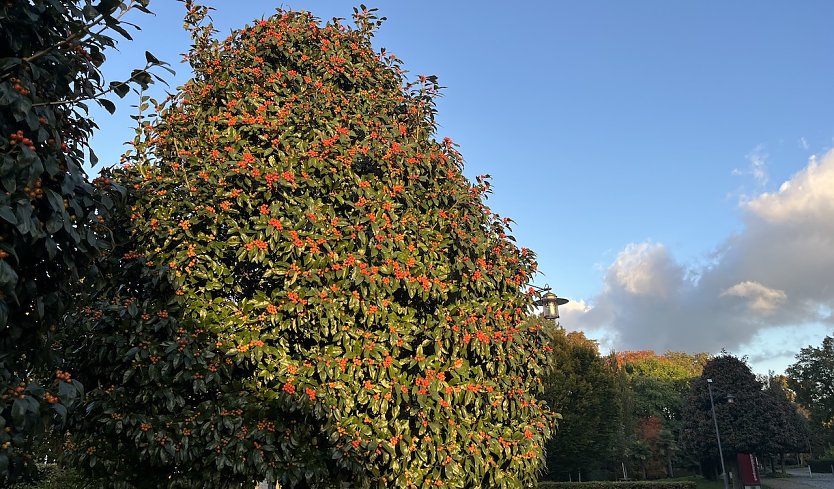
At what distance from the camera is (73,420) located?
6.91 m

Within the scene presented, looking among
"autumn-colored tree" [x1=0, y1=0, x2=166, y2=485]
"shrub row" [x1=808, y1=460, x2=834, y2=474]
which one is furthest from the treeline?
"autumn-colored tree" [x1=0, y1=0, x2=166, y2=485]

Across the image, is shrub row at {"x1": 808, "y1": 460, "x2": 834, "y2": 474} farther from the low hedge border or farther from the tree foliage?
the low hedge border

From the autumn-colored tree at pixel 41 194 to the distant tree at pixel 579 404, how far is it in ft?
105

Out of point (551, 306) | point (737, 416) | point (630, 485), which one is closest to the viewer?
point (551, 306)

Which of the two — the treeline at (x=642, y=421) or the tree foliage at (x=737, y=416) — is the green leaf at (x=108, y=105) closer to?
the treeline at (x=642, y=421)

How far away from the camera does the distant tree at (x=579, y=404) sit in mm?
34750

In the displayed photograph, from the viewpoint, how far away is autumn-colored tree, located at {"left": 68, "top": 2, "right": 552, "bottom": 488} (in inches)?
266

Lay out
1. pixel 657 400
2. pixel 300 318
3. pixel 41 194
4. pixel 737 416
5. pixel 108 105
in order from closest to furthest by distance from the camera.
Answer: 1. pixel 41 194
2. pixel 108 105
3. pixel 300 318
4. pixel 737 416
5. pixel 657 400

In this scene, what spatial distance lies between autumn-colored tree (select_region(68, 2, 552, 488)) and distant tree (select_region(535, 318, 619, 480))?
27460 millimetres

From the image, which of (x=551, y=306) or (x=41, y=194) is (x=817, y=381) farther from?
(x=41, y=194)

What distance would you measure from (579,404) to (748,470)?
14.2m

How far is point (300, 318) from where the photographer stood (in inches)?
274

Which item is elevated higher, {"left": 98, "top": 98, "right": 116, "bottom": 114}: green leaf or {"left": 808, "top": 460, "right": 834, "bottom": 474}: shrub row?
{"left": 98, "top": 98, "right": 116, "bottom": 114}: green leaf

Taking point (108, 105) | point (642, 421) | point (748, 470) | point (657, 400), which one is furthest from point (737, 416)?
point (108, 105)
